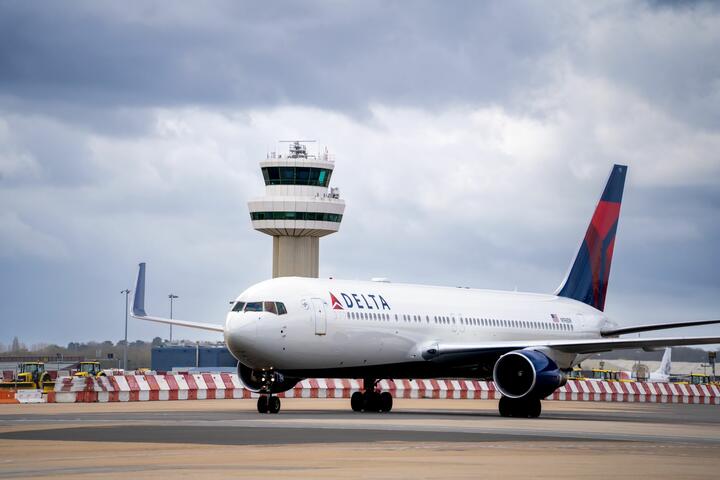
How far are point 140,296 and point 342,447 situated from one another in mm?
31708

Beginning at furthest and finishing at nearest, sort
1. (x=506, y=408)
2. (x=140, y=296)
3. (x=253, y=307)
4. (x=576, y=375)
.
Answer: (x=576, y=375) → (x=140, y=296) → (x=506, y=408) → (x=253, y=307)

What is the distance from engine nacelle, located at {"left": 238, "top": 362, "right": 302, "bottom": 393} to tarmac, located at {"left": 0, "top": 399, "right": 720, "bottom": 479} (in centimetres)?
356

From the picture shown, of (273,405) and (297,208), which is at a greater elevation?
(297,208)

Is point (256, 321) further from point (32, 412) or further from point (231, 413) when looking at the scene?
point (32, 412)

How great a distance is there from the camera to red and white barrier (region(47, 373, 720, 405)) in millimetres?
45094

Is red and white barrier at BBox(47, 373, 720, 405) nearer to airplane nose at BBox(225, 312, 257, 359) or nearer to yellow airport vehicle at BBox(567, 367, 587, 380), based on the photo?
airplane nose at BBox(225, 312, 257, 359)

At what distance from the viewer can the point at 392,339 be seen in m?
39.6

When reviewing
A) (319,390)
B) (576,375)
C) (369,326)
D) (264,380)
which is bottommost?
(319,390)

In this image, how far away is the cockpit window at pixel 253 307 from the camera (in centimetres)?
3596

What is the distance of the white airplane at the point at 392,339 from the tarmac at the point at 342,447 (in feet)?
12.9

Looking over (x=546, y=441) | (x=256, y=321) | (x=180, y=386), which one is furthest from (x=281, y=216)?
(x=546, y=441)

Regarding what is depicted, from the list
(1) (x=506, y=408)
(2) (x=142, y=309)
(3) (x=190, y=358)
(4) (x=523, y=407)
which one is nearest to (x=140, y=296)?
(2) (x=142, y=309)

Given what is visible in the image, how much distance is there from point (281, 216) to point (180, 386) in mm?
41669

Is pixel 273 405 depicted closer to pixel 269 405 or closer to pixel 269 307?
pixel 269 405
